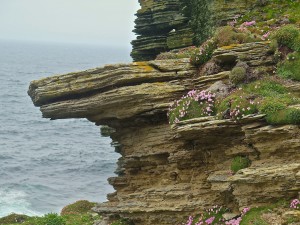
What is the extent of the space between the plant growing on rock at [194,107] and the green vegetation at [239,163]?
2557 millimetres

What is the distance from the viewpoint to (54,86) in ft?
87.4

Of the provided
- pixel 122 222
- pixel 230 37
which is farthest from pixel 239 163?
pixel 122 222

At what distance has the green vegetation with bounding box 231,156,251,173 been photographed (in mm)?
21609

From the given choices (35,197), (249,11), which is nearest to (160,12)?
(249,11)

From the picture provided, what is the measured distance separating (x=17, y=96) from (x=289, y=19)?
12782 centimetres

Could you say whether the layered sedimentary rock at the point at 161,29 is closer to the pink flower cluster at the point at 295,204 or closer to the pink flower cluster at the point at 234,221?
the pink flower cluster at the point at 234,221

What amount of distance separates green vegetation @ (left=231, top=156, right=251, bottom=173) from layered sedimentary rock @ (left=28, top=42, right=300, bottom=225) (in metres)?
0.26

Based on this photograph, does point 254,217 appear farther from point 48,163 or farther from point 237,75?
point 48,163

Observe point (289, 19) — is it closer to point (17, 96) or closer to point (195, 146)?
point (195, 146)

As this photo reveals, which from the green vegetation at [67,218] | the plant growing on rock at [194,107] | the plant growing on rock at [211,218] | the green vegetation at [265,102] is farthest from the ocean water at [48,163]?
the green vegetation at [265,102]

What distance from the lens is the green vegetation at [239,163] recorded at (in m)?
21.6

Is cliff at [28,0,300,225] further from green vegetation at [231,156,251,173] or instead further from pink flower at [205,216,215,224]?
pink flower at [205,216,215,224]

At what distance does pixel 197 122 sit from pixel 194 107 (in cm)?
149

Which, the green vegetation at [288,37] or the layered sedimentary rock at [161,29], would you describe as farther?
the layered sedimentary rock at [161,29]
